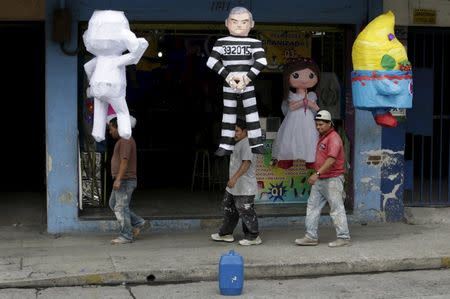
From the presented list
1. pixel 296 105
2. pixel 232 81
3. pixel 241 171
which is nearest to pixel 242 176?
pixel 241 171

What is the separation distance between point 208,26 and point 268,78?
4.23ft

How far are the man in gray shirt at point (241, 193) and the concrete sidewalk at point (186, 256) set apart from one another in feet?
0.61

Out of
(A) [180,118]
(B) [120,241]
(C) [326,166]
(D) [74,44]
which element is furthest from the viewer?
(A) [180,118]

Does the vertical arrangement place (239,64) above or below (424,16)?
below

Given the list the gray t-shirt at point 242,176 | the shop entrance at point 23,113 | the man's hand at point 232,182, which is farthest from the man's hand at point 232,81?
the shop entrance at point 23,113

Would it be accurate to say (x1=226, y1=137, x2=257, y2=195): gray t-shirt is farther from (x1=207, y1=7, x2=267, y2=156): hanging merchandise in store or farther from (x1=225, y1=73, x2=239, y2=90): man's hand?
(x1=225, y1=73, x2=239, y2=90): man's hand

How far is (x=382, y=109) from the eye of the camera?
9.15 meters

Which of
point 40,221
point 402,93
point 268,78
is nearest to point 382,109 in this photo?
point 402,93

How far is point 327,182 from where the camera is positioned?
9430mm

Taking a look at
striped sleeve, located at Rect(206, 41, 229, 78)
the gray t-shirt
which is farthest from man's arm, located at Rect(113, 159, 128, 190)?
striped sleeve, located at Rect(206, 41, 229, 78)

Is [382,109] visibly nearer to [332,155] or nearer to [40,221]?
[332,155]

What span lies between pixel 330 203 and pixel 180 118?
5.31m

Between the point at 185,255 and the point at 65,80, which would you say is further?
the point at 65,80

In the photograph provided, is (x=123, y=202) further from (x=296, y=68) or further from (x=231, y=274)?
(x=296, y=68)
